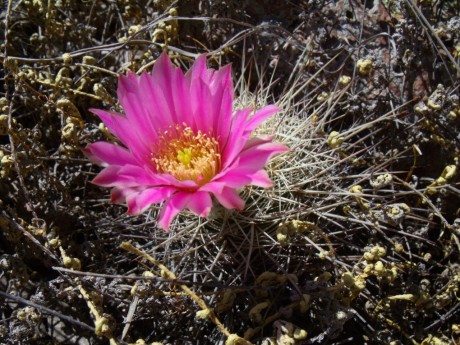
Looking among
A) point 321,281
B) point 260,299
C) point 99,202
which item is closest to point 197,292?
point 260,299

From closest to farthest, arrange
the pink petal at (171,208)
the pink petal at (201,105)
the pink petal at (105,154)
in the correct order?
1. the pink petal at (171,208)
2. the pink petal at (105,154)
3. the pink petal at (201,105)

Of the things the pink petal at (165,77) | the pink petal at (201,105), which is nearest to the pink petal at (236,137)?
the pink petal at (201,105)

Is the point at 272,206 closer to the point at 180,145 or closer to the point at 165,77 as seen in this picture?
the point at 180,145

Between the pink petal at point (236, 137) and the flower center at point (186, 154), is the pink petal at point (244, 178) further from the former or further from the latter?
the flower center at point (186, 154)

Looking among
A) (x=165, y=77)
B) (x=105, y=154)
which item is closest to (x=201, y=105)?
(x=165, y=77)

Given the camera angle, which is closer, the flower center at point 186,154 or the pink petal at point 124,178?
the pink petal at point 124,178

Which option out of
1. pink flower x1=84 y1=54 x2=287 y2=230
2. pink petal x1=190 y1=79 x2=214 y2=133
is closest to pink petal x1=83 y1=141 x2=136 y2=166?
pink flower x1=84 y1=54 x2=287 y2=230
